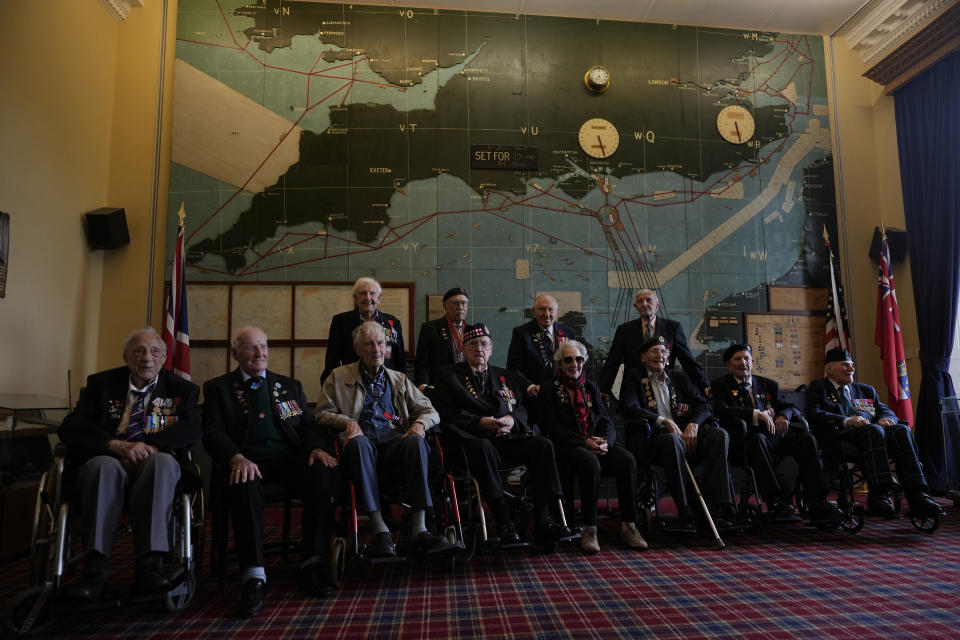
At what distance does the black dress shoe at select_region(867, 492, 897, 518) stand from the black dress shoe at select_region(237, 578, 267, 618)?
3405 millimetres

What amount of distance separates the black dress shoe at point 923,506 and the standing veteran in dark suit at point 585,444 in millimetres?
1611

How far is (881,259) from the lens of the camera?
229 inches

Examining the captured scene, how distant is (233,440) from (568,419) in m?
1.83

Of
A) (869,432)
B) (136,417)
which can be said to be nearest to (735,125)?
(869,432)

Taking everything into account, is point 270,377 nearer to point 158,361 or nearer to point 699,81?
point 158,361

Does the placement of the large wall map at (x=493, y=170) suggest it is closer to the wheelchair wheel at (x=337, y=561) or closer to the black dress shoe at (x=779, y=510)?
the black dress shoe at (x=779, y=510)

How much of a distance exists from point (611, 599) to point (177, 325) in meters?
3.88

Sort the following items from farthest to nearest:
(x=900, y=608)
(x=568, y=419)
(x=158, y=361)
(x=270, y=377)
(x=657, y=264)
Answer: (x=657, y=264)
(x=568, y=419)
(x=270, y=377)
(x=158, y=361)
(x=900, y=608)

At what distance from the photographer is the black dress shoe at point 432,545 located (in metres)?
2.89

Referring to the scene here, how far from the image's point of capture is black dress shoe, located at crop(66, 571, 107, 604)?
235 cm

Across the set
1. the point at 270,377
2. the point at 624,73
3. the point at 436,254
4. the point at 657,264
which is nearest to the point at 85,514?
the point at 270,377

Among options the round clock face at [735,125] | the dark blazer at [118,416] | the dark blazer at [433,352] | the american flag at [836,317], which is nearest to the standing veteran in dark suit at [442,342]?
the dark blazer at [433,352]

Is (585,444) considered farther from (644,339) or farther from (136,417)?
(136,417)

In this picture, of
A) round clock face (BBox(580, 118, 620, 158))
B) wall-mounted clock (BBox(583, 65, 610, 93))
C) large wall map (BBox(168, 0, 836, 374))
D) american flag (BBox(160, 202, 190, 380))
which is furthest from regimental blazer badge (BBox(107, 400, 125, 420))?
wall-mounted clock (BBox(583, 65, 610, 93))
